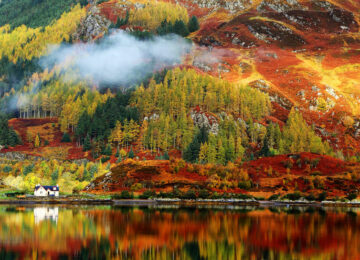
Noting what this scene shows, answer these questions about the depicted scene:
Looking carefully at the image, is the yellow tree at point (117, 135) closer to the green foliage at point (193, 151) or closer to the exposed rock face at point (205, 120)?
the exposed rock face at point (205, 120)

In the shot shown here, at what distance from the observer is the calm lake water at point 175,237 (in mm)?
32344

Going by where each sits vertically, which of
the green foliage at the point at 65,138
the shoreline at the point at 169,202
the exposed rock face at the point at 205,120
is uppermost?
the exposed rock face at the point at 205,120

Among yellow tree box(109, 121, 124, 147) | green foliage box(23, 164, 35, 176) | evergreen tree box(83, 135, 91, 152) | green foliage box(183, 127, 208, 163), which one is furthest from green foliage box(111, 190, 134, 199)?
evergreen tree box(83, 135, 91, 152)

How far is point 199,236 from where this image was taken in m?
40.1

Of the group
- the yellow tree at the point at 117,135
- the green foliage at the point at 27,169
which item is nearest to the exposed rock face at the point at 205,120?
the yellow tree at the point at 117,135

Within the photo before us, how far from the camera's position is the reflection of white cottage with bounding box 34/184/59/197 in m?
87.4

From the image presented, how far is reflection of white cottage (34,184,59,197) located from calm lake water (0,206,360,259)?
35.9 meters

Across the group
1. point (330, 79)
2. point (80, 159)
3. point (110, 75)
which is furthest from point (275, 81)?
point (80, 159)

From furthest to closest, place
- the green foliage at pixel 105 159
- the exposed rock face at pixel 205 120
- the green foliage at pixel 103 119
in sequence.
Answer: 1. the green foliage at pixel 103 119
2. the exposed rock face at pixel 205 120
3. the green foliage at pixel 105 159

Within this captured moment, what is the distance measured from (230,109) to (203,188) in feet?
194

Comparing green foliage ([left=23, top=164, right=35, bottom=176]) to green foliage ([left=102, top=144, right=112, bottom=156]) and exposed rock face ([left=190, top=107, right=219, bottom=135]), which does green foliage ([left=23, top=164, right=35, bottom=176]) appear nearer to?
green foliage ([left=102, top=144, right=112, bottom=156])

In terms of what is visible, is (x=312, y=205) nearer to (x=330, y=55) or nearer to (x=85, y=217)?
(x=85, y=217)

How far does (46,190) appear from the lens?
88.2 meters

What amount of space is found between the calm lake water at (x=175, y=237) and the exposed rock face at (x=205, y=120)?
7421cm
